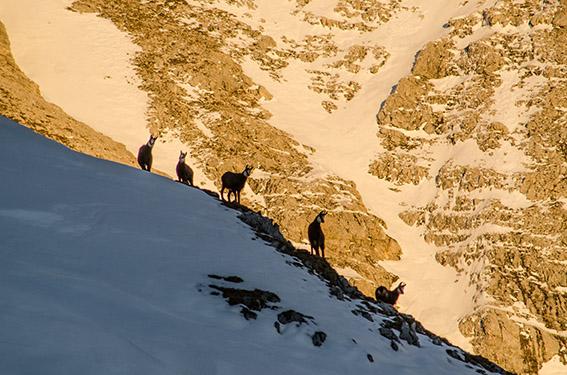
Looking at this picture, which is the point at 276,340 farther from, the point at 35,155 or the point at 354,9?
the point at 354,9

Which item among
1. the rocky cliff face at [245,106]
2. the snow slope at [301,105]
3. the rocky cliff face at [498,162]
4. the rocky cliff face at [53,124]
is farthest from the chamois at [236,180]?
the rocky cliff face at [498,162]

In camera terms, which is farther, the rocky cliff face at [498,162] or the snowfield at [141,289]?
the rocky cliff face at [498,162]

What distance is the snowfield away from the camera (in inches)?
263

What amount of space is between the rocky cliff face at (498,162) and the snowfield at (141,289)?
1535 inches

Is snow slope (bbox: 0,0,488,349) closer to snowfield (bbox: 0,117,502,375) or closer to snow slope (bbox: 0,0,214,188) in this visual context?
snow slope (bbox: 0,0,214,188)

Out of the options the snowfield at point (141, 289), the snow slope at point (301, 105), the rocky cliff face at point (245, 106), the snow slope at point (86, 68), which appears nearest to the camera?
the snowfield at point (141, 289)

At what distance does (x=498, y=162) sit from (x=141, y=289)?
2560 inches

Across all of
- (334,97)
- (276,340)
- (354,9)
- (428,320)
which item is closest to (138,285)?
(276,340)

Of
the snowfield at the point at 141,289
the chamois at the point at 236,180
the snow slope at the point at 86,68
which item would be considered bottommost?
the snowfield at the point at 141,289

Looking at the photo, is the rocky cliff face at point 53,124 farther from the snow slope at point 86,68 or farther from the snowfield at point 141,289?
the snowfield at point 141,289

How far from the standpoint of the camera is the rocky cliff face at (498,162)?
1998 inches

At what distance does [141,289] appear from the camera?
9992 mm

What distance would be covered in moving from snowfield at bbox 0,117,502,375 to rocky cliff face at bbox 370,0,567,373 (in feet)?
128

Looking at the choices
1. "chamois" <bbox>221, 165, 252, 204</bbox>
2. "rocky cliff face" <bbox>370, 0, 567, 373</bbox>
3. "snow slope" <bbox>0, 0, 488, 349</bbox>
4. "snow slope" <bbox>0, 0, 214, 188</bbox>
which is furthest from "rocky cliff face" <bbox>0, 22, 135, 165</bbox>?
"rocky cliff face" <bbox>370, 0, 567, 373</bbox>
